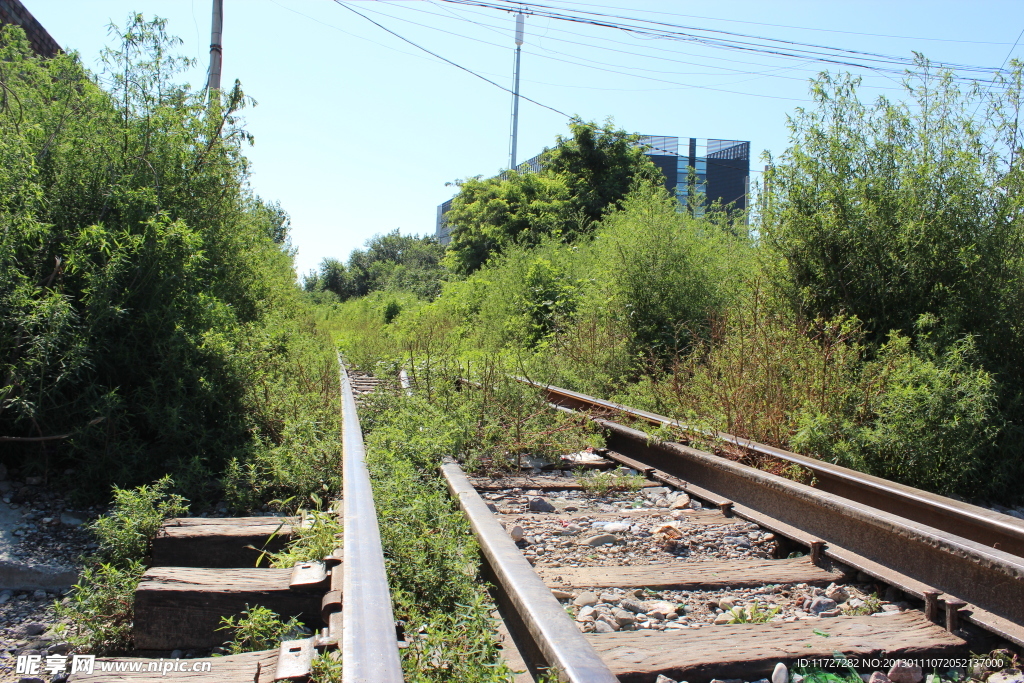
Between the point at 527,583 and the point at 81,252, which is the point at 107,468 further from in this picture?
the point at 527,583

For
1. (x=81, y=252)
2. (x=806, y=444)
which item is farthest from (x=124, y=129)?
(x=806, y=444)

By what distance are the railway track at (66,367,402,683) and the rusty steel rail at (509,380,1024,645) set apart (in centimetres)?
208

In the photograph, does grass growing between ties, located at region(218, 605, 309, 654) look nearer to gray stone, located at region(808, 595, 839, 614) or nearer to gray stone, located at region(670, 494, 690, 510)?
gray stone, located at region(808, 595, 839, 614)

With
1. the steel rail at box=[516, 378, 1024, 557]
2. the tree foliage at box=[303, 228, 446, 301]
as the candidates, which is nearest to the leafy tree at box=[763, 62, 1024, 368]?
the steel rail at box=[516, 378, 1024, 557]

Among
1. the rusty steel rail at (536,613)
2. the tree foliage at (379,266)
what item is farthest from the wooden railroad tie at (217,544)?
the tree foliage at (379,266)

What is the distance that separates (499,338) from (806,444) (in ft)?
32.9

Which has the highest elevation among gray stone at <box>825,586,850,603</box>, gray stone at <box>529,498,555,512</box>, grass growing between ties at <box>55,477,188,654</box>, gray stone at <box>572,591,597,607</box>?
gray stone at <box>529,498,555,512</box>

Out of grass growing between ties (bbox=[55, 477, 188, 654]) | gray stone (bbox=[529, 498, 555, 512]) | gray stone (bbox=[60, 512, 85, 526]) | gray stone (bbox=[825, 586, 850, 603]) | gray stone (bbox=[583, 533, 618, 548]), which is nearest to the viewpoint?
gray stone (bbox=[825, 586, 850, 603])

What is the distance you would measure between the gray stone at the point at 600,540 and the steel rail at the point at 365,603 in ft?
3.67

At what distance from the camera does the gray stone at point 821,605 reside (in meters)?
2.77

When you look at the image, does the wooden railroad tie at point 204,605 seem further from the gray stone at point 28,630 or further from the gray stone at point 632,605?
the gray stone at point 632,605

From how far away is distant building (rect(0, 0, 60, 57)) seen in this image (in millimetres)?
10172

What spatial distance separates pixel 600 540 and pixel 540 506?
0.73 m

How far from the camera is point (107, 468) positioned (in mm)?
4852
